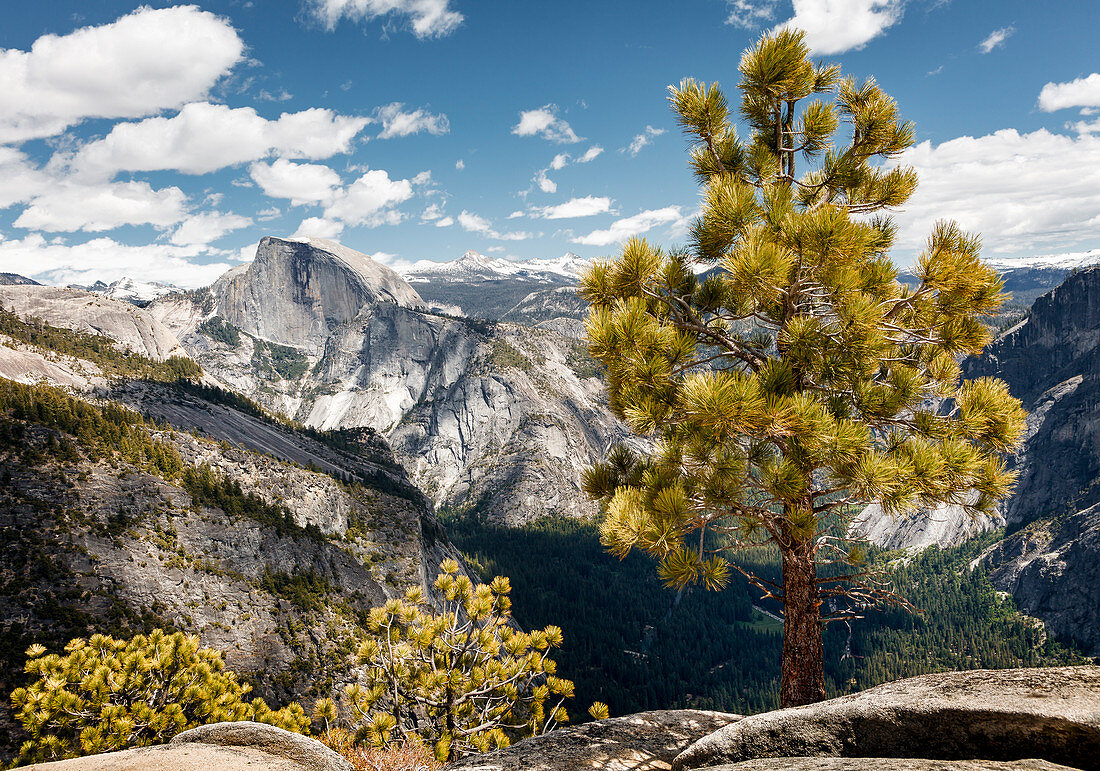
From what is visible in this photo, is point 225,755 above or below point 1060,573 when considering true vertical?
above

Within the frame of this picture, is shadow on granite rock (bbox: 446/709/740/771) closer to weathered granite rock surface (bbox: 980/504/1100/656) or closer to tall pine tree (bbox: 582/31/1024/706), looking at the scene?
tall pine tree (bbox: 582/31/1024/706)

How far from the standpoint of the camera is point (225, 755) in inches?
241

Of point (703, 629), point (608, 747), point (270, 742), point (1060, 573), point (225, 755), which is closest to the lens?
point (225, 755)

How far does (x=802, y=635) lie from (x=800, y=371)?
13.4ft

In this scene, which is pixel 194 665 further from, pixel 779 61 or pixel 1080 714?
pixel 779 61

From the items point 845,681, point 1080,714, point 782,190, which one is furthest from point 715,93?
point 845,681

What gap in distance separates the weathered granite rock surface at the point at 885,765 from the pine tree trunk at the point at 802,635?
3.33m

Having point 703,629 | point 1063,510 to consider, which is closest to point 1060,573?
point 1063,510

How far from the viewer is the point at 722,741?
5312mm

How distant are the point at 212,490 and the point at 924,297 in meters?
81.9

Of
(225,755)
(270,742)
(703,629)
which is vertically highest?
(225,755)

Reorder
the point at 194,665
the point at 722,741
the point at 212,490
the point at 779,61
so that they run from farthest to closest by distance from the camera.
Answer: the point at 212,490, the point at 194,665, the point at 779,61, the point at 722,741

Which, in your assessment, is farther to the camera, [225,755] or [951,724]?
[225,755]

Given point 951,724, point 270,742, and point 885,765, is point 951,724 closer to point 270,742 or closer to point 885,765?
point 885,765
